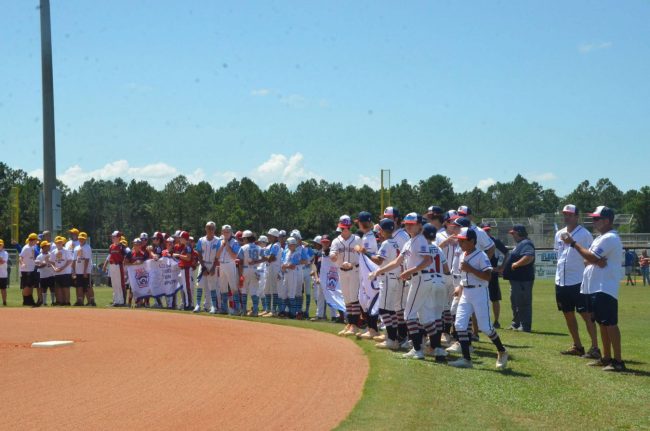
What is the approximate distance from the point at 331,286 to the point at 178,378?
831 centimetres

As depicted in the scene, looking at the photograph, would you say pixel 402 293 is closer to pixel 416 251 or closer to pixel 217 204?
pixel 416 251

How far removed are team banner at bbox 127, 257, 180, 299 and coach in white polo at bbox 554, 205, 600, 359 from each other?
41.1ft

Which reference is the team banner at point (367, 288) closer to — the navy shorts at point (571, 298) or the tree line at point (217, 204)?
the navy shorts at point (571, 298)

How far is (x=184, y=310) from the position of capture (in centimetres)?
2070

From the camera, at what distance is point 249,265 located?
19.5 meters

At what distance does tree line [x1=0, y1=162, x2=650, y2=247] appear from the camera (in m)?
91.5

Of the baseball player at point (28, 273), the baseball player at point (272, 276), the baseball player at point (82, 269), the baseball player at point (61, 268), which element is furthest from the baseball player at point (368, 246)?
the baseball player at point (28, 273)

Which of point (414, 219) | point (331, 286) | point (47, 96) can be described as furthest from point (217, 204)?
point (414, 219)

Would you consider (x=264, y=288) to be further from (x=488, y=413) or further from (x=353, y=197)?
(x=353, y=197)

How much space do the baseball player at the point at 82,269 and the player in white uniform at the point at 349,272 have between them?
419 inches

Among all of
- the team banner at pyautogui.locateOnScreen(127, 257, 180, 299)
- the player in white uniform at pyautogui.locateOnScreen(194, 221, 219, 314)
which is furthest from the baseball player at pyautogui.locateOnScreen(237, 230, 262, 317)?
the team banner at pyautogui.locateOnScreen(127, 257, 180, 299)

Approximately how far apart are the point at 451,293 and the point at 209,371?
5272mm

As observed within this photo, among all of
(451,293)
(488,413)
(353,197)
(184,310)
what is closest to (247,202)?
(353,197)

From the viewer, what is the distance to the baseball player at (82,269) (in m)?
22.4
